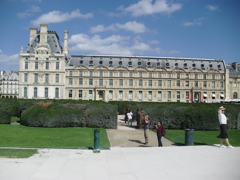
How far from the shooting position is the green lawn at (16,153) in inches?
391

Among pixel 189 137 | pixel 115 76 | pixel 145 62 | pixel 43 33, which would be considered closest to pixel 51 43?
pixel 43 33

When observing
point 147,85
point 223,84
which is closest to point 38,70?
point 147,85

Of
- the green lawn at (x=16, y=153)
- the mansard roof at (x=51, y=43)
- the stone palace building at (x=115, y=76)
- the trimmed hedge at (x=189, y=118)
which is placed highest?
the mansard roof at (x=51, y=43)

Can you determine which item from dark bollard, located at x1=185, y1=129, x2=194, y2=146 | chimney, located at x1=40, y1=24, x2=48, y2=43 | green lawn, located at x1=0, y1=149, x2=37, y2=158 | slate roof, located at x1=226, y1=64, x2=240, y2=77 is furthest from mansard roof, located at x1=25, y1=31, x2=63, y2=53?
dark bollard, located at x1=185, y1=129, x2=194, y2=146

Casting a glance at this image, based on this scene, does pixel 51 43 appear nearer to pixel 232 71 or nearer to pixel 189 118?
pixel 189 118

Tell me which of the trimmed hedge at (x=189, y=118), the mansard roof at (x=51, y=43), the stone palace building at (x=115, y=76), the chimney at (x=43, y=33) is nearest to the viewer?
the trimmed hedge at (x=189, y=118)

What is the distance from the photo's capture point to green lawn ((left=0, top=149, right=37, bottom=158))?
391 inches

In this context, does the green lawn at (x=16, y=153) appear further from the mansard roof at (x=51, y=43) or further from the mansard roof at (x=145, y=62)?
the mansard roof at (x=145, y=62)

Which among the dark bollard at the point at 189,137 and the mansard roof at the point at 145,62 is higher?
the mansard roof at the point at 145,62

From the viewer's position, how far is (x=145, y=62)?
71312 millimetres

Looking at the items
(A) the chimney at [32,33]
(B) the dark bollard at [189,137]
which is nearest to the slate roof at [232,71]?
(A) the chimney at [32,33]

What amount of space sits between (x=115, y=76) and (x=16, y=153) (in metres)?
58.6

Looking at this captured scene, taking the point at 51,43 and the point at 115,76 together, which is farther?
the point at 115,76

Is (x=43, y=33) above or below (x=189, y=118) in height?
above
